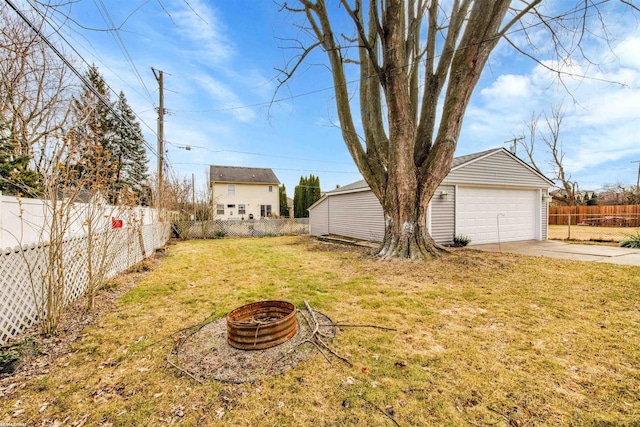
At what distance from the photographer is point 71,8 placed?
1966 mm

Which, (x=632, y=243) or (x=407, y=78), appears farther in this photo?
(x=632, y=243)

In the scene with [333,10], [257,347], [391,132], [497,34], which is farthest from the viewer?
[333,10]

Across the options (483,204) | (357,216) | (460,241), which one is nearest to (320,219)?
(357,216)

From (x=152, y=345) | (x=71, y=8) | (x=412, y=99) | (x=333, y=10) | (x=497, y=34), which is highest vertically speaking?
(x=333, y=10)

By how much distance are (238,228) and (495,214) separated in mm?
12898

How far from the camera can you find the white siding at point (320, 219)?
48.5 ft

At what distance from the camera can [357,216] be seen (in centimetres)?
1177

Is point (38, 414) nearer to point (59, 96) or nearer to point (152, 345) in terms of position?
point (152, 345)

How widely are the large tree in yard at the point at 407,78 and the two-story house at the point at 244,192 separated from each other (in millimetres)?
18185

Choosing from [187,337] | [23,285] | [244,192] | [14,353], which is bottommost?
[187,337]

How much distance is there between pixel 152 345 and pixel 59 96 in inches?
394

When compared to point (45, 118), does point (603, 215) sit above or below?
below

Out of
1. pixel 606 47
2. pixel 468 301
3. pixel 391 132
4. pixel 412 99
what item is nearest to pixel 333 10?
pixel 412 99

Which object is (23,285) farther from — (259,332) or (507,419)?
(507,419)
